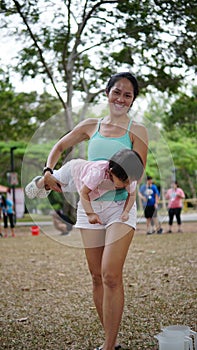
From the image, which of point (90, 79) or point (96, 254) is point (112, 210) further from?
point (90, 79)

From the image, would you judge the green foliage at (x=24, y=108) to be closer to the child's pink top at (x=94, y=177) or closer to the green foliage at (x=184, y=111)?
the green foliage at (x=184, y=111)

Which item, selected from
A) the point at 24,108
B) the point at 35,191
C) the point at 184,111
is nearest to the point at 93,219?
the point at 35,191

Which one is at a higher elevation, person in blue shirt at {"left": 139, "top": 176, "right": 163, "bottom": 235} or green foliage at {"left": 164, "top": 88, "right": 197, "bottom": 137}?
green foliage at {"left": 164, "top": 88, "right": 197, "bottom": 137}

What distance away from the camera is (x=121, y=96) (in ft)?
9.73

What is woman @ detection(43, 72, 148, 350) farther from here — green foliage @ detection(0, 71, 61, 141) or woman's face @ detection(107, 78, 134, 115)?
green foliage @ detection(0, 71, 61, 141)

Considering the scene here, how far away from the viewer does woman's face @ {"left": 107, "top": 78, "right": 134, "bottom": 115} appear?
2967mm

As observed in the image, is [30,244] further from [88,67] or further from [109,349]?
[109,349]

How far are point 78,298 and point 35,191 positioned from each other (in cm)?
222

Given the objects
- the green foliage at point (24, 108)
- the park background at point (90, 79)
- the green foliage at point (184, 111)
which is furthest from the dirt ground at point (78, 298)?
the green foliage at point (24, 108)

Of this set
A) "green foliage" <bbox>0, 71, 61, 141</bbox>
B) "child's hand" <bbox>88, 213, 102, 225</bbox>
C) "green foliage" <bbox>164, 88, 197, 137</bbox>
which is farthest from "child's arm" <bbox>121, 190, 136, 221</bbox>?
"green foliage" <bbox>0, 71, 61, 141</bbox>

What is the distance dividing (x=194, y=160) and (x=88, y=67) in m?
15.1

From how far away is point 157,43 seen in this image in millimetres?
8695

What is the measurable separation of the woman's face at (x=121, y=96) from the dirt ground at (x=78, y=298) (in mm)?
729

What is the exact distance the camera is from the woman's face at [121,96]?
2967 millimetres
